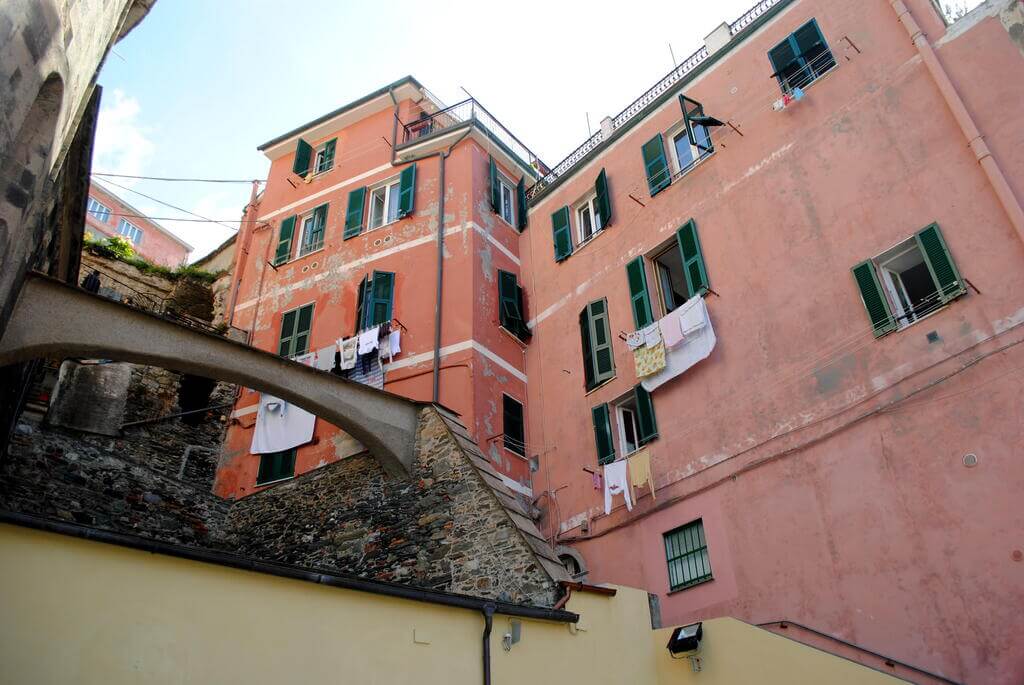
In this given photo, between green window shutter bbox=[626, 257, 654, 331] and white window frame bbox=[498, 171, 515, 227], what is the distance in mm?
4422

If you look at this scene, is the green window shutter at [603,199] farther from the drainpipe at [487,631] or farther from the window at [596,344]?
the drainpipe at [487,631]

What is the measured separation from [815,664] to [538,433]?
7.67 meters

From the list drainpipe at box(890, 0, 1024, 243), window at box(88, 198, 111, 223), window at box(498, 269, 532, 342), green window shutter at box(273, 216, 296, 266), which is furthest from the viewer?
window at box(88, 198, 111, 223)

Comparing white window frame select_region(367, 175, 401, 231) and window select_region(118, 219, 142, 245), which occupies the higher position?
window select_region(118, 219, 142, 245)

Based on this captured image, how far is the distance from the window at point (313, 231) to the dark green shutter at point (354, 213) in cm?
79

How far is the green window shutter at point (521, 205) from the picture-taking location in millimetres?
18359

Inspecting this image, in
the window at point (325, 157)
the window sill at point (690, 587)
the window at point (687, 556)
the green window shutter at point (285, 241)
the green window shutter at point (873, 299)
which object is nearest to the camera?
the green window shutter at point (873, 299)

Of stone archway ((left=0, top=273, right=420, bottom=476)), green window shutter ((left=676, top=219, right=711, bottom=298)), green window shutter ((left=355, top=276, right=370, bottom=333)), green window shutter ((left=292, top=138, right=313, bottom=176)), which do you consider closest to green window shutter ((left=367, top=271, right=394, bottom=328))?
green window shutter ((left=355, top=276, right=370, bottom=333))

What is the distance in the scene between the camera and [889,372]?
10.1 meters

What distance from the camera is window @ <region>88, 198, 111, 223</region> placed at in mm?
A: 35562

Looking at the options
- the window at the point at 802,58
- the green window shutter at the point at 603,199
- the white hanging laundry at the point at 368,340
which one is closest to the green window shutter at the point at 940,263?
the window at the point at 802,58

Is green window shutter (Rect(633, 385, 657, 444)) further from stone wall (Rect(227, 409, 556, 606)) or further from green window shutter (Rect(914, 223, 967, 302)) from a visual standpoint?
green window shutter (Rect(914, 223, 967, 302))

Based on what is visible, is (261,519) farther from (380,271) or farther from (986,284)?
(986,284)

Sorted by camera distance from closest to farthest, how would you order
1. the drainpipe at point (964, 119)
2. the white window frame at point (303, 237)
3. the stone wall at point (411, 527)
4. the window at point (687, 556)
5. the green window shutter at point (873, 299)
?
the drainpipe at point (964, 119) → the stone wall at point (411, 527) → the green window shutter at point (873, 299) → the window at point (687, 556) → the white window frame at point (303, 237)
